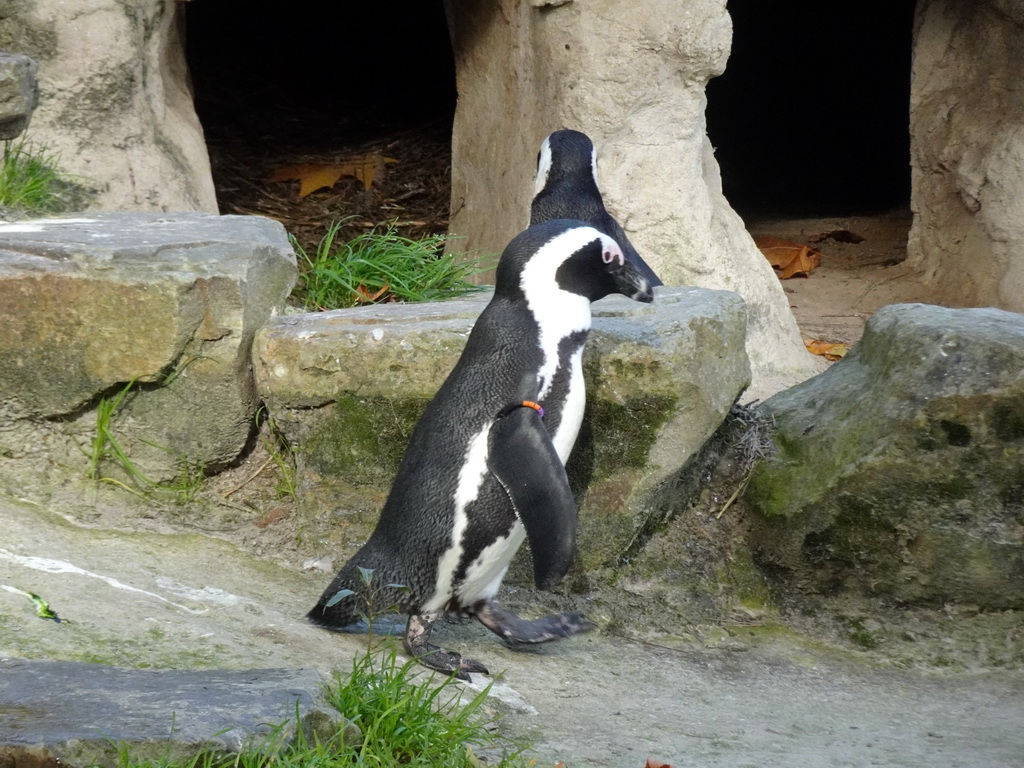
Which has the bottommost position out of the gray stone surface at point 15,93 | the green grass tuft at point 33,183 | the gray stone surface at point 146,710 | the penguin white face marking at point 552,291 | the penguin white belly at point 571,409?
the gray stone surface at point 146,710

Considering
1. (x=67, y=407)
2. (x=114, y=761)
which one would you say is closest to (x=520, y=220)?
(x=67, y=407)

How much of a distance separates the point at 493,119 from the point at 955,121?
2.64m

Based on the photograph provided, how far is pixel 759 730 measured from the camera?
2.62 metres

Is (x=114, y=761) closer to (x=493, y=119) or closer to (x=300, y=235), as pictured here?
(x=493, y=119)

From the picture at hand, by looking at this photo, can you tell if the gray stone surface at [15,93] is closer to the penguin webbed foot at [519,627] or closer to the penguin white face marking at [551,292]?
the penguin white face marking at [551,292]

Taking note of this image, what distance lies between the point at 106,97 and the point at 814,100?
21.6ft

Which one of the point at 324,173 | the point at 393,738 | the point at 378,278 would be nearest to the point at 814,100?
the point at 324,173

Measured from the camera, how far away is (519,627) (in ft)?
9.77

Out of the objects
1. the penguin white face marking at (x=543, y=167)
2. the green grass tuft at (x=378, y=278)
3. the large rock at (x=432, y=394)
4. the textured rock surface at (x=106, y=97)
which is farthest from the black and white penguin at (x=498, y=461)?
the textured rock surface at (x=106, y=97)

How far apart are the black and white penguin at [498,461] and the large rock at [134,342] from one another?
801 mm

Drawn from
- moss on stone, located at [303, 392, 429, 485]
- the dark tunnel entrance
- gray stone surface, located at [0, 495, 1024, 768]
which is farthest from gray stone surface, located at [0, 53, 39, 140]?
the dark tunnel entrance

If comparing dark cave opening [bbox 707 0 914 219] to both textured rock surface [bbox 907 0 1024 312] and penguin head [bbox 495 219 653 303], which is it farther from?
penguin head [bbox 495 219 653 303]

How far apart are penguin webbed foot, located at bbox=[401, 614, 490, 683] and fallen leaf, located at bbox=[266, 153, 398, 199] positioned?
4876 millimetres

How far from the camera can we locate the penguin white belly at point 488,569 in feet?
9.31
